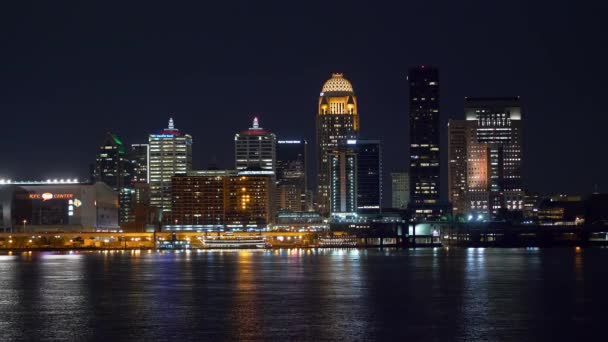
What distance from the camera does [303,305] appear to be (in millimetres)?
75188

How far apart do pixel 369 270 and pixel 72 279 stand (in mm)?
35693

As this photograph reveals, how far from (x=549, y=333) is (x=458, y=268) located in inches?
2680

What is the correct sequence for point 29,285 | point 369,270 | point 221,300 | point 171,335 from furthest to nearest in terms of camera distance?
point 369,270 → point 29,285 → point 221,300 → point 171,335

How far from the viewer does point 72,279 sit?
10500cm

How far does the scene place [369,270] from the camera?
122 meters

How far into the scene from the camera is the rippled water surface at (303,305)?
199 feet

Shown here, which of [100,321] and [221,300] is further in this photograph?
[221,300]

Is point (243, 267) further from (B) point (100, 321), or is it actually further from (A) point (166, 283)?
(B) point (100, 321)

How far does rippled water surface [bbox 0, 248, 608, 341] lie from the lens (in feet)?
199

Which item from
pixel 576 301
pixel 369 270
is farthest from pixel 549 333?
pixel 369 270

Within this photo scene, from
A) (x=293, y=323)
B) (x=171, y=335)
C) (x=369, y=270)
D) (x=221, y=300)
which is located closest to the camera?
(x=171, y=335)

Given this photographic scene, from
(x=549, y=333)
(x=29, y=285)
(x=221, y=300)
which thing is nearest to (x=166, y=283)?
(x=29, y=285)

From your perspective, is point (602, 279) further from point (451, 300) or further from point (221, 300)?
point (221, 300)

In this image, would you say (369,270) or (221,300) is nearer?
(221,300)
